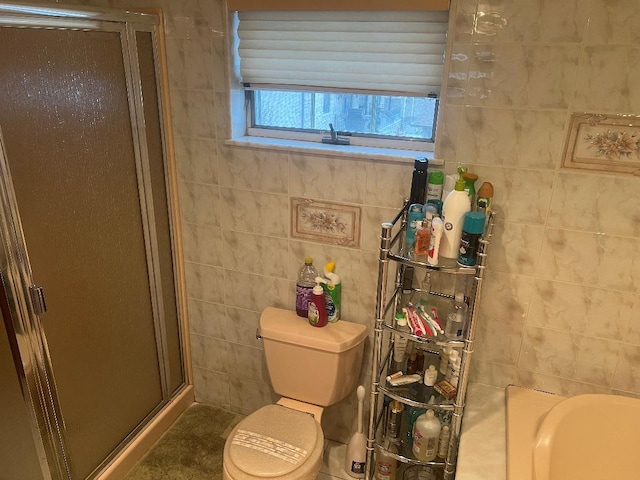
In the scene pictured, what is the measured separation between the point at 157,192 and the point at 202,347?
797mm

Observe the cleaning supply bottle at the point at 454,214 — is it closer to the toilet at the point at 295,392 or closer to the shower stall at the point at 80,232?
the toilet at the point at 295,392

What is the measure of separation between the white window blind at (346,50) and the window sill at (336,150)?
209 mm

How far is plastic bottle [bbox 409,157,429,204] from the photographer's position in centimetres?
166

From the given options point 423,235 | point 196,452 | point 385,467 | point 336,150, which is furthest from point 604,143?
A: point 196,452

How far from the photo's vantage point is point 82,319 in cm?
177

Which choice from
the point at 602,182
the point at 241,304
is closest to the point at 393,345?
the point at 241,304

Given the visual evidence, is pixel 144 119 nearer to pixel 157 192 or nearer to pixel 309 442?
pixel 157 192

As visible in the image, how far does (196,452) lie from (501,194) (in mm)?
1670

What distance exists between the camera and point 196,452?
7.26 feet

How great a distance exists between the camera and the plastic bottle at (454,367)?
172 cm

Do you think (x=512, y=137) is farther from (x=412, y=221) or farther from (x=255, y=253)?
(x=255, y=253)

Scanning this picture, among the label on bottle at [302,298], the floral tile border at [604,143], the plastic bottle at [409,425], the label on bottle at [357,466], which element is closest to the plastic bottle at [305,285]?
the label on bottle at [302,298]

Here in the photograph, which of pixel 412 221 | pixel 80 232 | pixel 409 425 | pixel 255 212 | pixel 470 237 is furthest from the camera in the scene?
pixel 255 212

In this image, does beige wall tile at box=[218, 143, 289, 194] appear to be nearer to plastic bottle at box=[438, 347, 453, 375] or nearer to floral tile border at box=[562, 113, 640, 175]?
plastic bottle at box=[438, 347, 453, 375]
